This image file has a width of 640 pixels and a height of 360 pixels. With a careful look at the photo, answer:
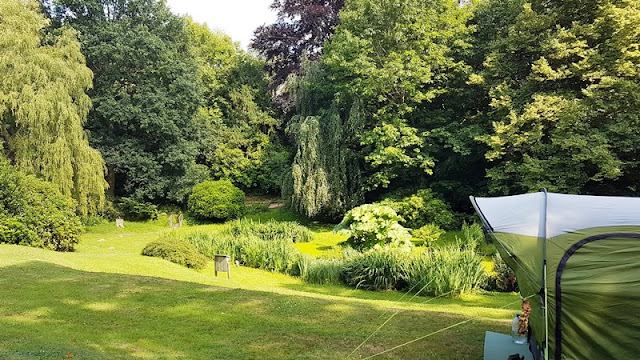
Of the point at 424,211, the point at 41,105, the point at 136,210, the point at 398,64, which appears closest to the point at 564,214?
the point at 424,211

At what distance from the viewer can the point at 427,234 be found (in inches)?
589

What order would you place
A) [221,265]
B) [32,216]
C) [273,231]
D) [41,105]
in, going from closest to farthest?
1. [221,265]
2. [32,216]
3. [41,105]
4. [273,231]

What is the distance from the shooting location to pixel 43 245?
11828mm

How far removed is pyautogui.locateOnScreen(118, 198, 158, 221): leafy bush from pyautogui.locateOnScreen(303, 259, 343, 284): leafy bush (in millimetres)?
13260

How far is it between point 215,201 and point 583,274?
63.2 feet

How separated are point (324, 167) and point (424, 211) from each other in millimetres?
4562

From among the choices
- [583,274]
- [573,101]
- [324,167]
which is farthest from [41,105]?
[573,101]

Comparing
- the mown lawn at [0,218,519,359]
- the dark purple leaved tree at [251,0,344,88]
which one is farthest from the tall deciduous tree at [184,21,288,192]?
the mown lawn at [0,218,519,359]

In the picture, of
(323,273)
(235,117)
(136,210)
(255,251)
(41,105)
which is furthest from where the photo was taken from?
(235,117)

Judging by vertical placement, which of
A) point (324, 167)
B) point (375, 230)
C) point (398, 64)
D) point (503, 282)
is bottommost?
point (503, 282)

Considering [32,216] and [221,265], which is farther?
[32,216]

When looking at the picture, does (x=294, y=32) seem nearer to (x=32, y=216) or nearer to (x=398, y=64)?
(x=398, y=64)

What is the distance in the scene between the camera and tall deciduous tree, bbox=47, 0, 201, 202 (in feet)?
67.8

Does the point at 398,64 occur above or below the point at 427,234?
above
